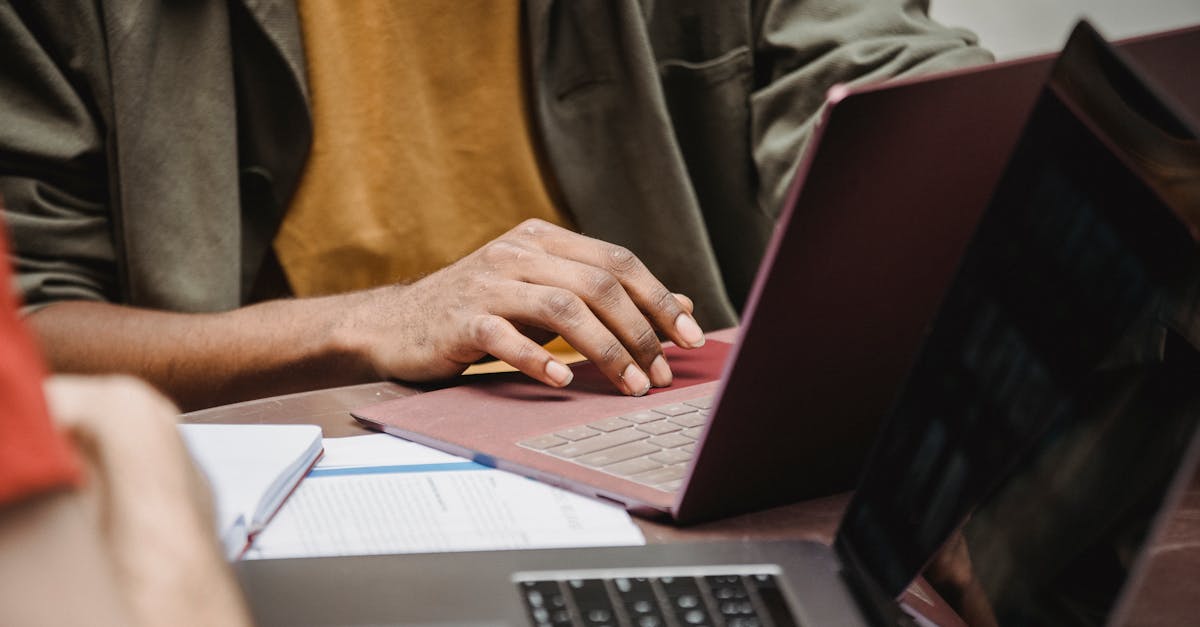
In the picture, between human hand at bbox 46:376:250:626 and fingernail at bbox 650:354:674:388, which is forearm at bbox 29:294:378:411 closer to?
fingernail at bbox 650:354:674:388

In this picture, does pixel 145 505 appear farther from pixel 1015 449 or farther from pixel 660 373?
pixel 660 373

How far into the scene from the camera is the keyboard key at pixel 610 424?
588 mm

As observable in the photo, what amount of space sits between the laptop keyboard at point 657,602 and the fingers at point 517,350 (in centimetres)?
29

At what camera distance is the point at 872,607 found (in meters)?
0.40

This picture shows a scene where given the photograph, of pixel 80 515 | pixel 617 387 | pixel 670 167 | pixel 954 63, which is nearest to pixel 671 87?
pixel 670 167

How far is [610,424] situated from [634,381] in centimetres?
8

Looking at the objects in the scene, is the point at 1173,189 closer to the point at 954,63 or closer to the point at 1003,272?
the point at 1003,272

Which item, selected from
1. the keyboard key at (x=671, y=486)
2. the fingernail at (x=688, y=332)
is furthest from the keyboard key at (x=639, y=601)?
the fingernail at (x=688, y=332)

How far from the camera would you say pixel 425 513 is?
19.2 inches

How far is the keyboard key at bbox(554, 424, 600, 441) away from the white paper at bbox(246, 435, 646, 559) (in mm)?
47

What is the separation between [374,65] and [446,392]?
2.03ft

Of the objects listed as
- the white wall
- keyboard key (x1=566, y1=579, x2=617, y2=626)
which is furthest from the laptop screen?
the white wall

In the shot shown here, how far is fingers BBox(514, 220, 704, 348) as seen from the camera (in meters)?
0.71

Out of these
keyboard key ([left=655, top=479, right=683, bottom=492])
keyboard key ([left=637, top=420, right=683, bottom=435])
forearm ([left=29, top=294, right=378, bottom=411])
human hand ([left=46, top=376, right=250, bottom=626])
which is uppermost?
human hand ([left=46, top=376, right=250, bottom=626])
